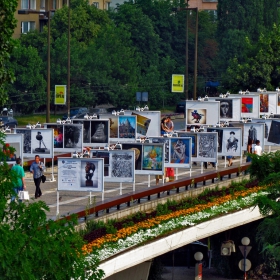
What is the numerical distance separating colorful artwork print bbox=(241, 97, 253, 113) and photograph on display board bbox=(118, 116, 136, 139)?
11144 mm

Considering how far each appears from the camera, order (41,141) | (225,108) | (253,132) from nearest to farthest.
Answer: (41,141) < (253,132) < (225,108)

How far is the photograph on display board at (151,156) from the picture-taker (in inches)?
1330

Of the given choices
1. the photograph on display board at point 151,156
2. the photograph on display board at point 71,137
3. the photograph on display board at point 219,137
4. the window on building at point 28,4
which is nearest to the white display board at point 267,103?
the photograph on display board at point 219,137

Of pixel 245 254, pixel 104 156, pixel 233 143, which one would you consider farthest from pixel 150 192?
pixel 233 143

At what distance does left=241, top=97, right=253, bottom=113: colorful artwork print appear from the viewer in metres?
54.7

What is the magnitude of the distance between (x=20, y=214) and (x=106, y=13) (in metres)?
74.5

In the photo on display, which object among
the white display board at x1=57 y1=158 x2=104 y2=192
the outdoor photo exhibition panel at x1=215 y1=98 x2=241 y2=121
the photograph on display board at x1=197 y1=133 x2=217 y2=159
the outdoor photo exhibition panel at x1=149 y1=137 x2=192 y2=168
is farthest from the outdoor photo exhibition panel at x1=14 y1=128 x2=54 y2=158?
the outdoor photo exhibition panel at x1=215 y1=98 x2=241 y2=121

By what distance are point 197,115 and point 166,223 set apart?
19.5 m

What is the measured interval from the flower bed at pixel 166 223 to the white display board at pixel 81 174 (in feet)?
4.93

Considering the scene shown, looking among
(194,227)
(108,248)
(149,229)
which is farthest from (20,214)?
(194,227)

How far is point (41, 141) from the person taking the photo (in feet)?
126

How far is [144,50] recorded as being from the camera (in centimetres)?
9219

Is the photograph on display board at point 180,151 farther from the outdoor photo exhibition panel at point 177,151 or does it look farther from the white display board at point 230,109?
the white display board at point 230,109

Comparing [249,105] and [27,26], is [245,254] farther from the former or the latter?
[27,26]
